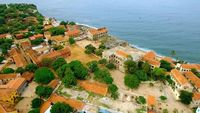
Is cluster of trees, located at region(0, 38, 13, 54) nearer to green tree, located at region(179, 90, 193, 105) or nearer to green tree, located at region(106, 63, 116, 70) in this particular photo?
green tree, located at region(106, 63, 116, 70)

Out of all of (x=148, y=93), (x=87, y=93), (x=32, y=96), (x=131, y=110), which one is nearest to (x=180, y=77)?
(x=148, y=93)

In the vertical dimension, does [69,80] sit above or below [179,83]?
below

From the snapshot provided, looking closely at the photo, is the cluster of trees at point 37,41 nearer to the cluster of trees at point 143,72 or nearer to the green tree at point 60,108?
the cluster of trees at point 143,72

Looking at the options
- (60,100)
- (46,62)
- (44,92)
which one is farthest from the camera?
(46,62)

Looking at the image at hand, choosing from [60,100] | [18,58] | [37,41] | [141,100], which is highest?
[37,41]

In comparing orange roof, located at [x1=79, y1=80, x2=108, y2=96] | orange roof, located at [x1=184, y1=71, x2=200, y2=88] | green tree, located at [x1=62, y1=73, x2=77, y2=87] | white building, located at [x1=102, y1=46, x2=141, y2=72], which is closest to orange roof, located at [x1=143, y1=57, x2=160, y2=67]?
white building, located at [x1=102, y1=46, x2=141, y2=72]

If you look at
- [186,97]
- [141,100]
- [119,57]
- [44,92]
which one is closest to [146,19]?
[119,57]

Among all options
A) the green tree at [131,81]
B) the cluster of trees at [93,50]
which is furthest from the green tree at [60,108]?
the cluster of trees at [93,50]

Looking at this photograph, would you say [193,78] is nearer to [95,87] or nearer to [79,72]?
[95,87]
